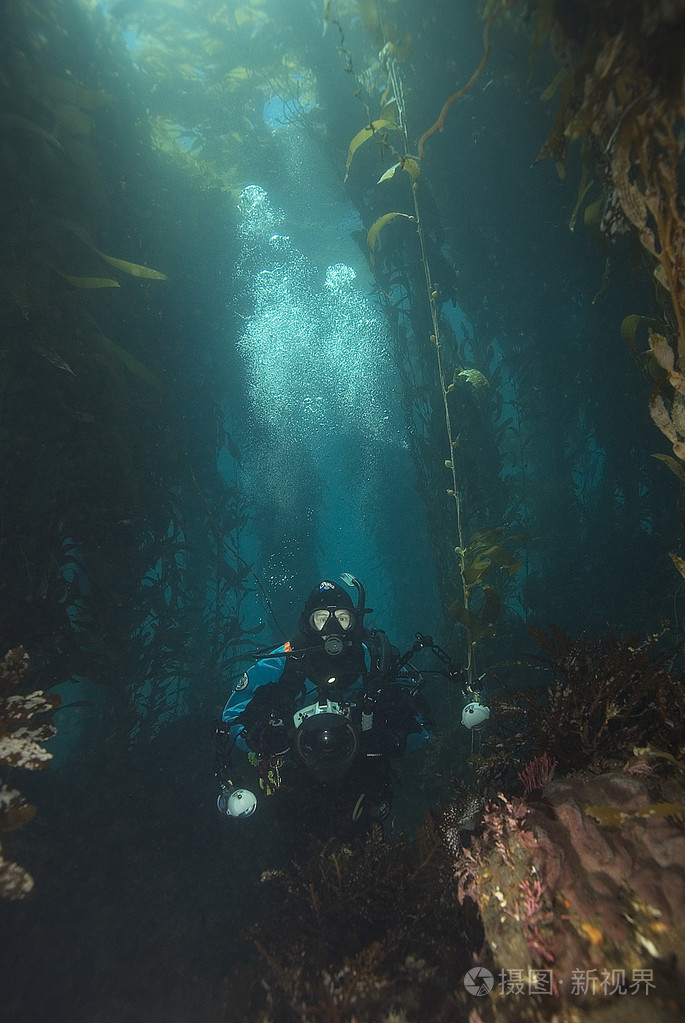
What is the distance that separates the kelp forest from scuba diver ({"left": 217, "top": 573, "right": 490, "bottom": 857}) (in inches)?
11.3

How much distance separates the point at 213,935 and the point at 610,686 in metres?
4.01

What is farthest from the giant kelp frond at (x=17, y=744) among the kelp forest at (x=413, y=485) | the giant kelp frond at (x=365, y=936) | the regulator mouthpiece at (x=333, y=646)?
the regulator mouthpiece at (x=333, y=646)

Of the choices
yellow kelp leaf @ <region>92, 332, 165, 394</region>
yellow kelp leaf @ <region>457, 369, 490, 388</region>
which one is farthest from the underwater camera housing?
yellow kelp leaf @ <region>92, 332, 165, 394</region>

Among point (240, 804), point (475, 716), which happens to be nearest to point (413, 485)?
point (475, 716)

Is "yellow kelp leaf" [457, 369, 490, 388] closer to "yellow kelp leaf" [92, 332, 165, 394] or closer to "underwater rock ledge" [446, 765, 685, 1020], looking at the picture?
"underwater rock ledge" [446, 765, 685, 1020]

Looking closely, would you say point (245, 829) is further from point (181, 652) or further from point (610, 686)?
point (610, 686)

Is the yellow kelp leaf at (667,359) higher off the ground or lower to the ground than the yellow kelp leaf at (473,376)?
lower

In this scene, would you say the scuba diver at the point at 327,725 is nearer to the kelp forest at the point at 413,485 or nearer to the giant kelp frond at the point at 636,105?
the kelp forest at the point at 413,485

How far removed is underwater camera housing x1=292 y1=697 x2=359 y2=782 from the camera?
116 inches

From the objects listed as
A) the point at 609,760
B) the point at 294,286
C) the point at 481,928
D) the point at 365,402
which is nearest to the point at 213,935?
the point at 481,928

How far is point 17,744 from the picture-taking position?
2654 millimetres

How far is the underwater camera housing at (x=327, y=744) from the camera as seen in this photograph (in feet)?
9.68

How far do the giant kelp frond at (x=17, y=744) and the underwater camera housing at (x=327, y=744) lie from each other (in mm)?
1579

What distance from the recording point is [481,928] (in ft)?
7.23
